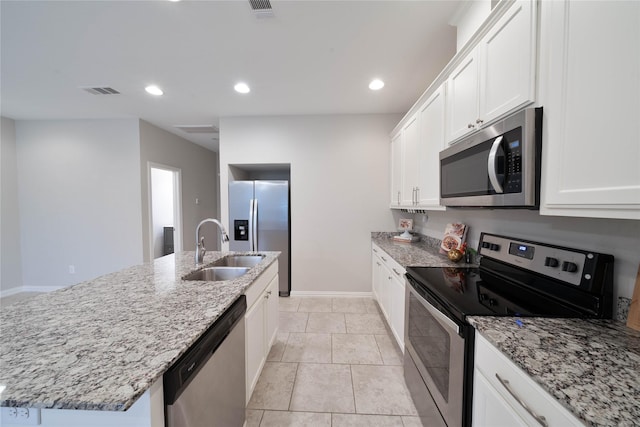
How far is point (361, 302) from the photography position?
3.24 m

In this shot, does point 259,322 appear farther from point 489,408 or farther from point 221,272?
point 489,408

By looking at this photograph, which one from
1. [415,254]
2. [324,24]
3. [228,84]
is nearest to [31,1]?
[228,84]

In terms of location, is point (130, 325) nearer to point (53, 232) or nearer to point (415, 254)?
point (415, 254)

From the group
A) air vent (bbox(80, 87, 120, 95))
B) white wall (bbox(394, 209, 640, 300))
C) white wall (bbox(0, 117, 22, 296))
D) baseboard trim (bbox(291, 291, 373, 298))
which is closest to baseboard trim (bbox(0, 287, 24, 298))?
white wall (bbox(0, 117, 22, 296))

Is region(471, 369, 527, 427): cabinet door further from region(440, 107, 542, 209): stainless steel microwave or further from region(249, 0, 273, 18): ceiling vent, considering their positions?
region(249, 0, 273, 18): ceiling vent

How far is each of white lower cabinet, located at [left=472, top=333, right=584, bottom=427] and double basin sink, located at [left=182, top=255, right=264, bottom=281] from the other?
1555mm

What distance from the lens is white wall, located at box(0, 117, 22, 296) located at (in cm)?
346

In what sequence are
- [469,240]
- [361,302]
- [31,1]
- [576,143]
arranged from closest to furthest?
[576,143] → [31,1] → [469,240] → [361,302]

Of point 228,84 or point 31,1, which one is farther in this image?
point 228,84

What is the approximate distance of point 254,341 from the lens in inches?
61.4

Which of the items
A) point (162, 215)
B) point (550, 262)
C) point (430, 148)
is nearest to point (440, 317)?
point (550, 262)

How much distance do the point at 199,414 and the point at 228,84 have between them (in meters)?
2.83

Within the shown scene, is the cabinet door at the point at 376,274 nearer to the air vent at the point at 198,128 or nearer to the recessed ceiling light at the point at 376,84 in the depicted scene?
the recessed ceiling light at the point at 376,84

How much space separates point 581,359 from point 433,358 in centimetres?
72
